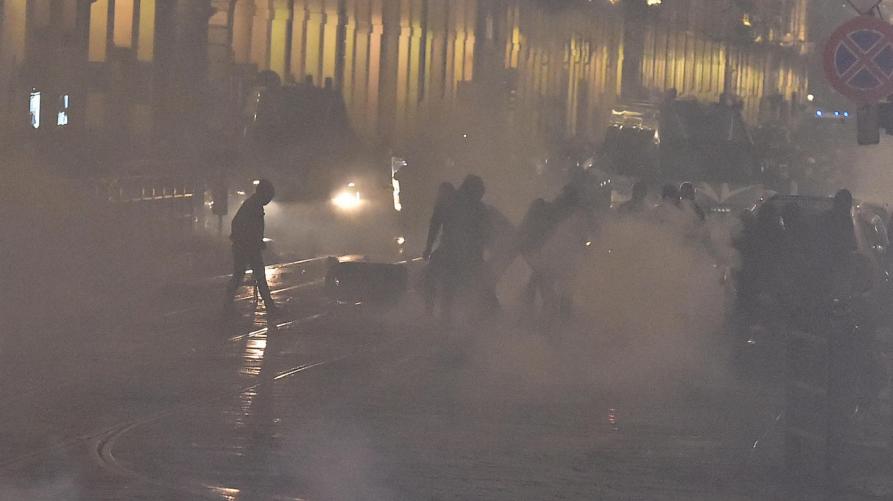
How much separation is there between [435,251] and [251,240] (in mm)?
2104

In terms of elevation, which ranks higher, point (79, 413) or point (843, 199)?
point (843, 199)

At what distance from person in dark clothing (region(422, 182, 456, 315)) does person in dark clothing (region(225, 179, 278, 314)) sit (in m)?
1.69

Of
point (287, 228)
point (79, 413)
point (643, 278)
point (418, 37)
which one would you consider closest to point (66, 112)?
point (287, 228)

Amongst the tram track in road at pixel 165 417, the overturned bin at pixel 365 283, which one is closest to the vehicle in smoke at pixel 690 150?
the overturned bin at pixel 365 283

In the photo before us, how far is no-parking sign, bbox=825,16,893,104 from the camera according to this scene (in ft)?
39.6

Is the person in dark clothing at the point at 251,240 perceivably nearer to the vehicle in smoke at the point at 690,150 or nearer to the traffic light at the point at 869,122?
the traffic light at the point at 869,122

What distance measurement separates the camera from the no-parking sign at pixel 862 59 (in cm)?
1208

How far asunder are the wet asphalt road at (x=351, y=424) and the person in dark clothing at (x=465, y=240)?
0.71 m

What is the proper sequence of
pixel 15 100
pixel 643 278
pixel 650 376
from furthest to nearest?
1. pixel 15 100
2. pixel 643 278
3. pixel 650 376

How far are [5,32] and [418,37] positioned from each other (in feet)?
94.9

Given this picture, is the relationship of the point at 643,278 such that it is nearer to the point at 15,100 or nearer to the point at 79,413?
the point at 79,413

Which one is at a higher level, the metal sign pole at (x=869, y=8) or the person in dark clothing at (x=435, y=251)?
the metal sign pole at (x=869, y=8)

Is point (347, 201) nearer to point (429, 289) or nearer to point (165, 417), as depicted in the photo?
point (429, 289)

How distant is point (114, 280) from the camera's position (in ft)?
77.6
